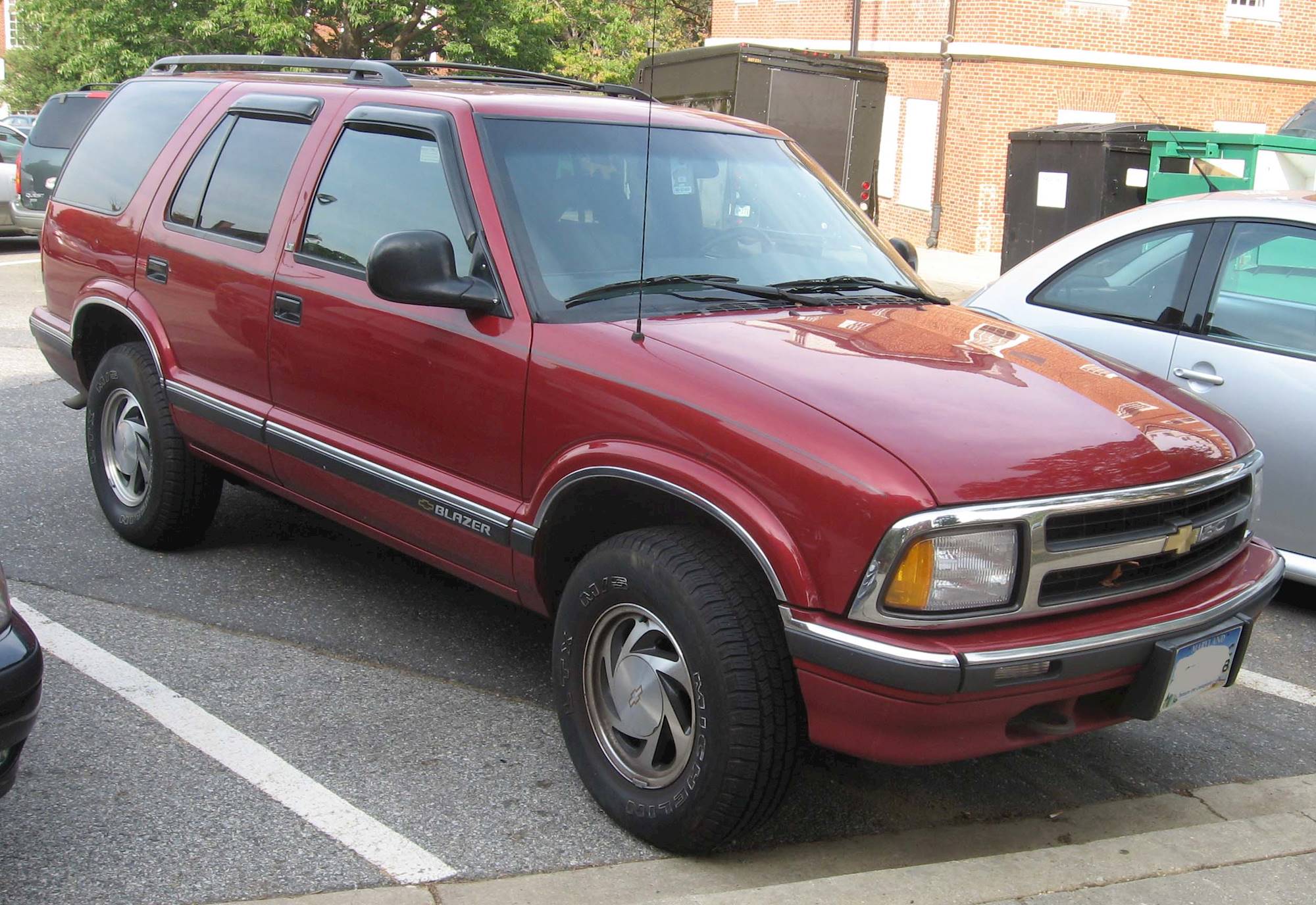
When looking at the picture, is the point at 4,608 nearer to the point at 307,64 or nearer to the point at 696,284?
the point at 696,284

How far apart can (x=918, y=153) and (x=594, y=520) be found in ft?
72.2

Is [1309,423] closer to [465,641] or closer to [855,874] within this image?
[855,874]

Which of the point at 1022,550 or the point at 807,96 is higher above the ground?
the point at 807,96

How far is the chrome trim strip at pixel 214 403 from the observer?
15.5 ft

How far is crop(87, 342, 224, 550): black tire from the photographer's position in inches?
207

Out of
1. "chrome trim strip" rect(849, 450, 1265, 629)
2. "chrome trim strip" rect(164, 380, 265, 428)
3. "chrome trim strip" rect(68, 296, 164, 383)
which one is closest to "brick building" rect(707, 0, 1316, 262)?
"chrome trim strip" rect(68, 296, 164, 383)

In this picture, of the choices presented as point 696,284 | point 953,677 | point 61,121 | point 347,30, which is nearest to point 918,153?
point 347,30

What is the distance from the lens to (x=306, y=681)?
4367 mm

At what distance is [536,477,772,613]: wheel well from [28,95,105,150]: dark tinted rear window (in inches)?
541

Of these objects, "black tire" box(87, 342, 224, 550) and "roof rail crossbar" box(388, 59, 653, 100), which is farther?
"black tire" box(87, 342, 224, 550)

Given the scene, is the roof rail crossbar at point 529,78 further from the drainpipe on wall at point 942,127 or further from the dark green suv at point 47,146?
the drainpipe on wall at point 942,127

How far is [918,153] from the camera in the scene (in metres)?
24.5

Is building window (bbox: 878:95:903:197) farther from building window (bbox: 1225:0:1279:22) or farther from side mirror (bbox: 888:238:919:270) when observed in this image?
side mirror (bbox: 888:238:919:270)

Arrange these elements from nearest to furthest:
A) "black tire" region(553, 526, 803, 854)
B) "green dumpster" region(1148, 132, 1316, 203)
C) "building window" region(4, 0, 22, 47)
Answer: "black tire" region(553, 526, 803, 854), "green dumpster" region(1148, 132, 1316, 203), "building window" region(4, 0, 22, 47)
